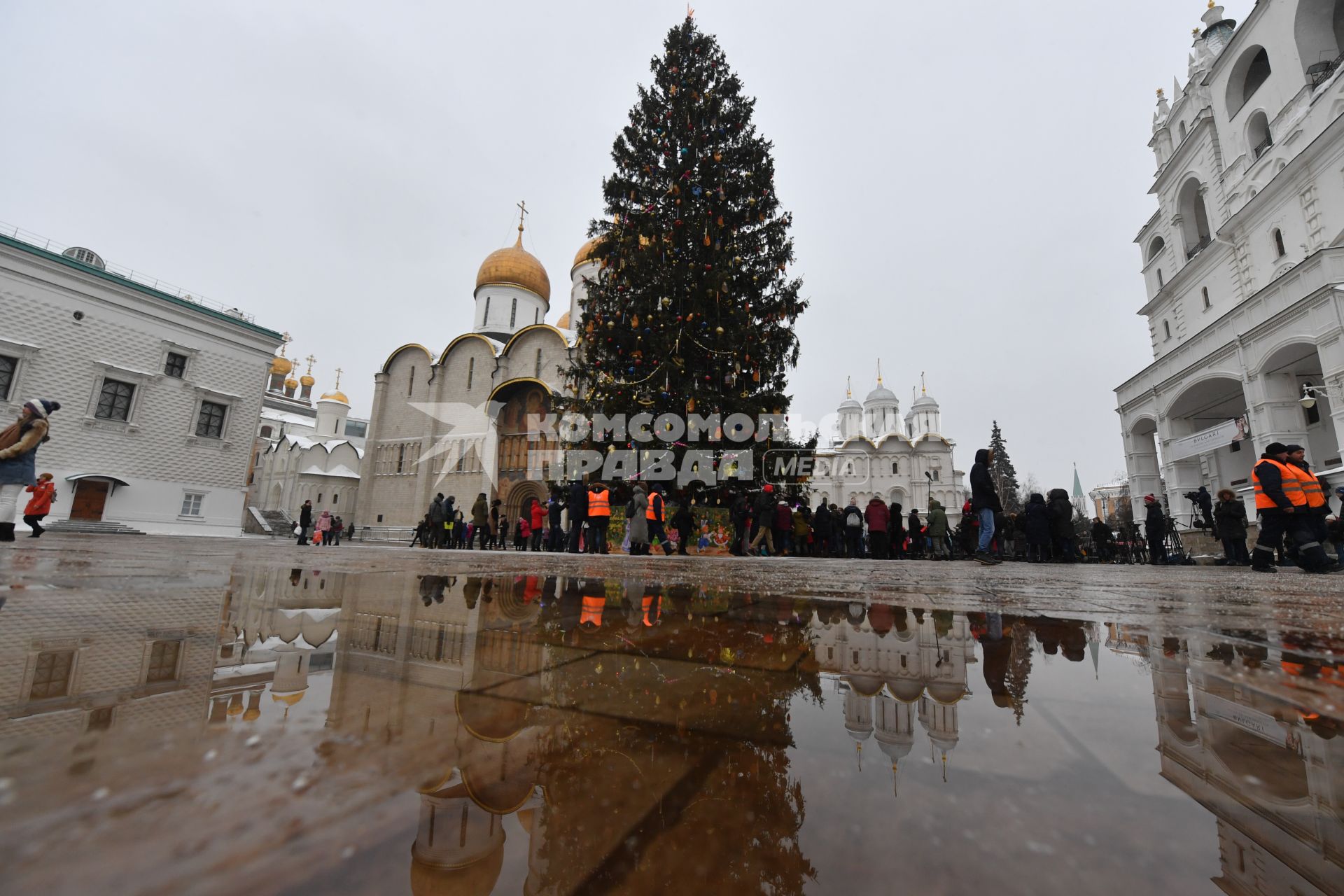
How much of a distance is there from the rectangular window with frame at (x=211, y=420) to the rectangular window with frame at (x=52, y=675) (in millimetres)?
22606

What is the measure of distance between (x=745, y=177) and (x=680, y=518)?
748cm

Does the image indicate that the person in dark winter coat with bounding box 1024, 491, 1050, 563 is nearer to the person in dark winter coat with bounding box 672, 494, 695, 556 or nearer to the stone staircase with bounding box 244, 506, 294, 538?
the person in dark winter coat with bounding box 672, 494, 695, 556

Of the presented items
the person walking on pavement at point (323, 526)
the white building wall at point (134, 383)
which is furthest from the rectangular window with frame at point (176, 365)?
the person walking on pavement at point (323, 526)

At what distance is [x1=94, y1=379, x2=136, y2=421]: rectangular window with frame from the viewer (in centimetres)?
1656

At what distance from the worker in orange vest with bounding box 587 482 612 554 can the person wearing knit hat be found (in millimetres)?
6487

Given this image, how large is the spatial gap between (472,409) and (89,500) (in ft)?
41.0

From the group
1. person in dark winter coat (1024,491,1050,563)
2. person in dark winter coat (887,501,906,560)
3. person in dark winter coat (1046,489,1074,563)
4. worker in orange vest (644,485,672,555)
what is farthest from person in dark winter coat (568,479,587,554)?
person in dark winter coat (1046,489,1074,563)

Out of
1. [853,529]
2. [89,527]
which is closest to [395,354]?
[89,527]

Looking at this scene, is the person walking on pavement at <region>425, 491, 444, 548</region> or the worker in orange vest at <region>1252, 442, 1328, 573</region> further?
the person walking on pavement at <region>425, 491, 444, 548</region>

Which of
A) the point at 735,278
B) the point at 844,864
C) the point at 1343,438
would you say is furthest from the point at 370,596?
the point at 1343,438

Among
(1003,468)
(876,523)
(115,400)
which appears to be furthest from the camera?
(1003,468)

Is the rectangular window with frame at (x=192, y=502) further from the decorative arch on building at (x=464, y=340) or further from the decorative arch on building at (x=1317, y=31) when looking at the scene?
the decorative arch on building at (x=1317, y=31)

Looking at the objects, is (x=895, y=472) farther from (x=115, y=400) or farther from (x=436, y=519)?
(x=115, y=400)

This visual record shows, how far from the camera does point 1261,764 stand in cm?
66
